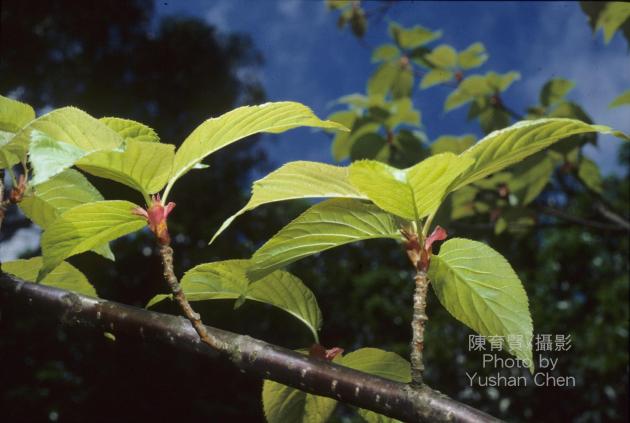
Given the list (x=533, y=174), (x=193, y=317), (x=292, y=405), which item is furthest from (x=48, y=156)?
(x=533, y=174)

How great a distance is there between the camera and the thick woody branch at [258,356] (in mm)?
428

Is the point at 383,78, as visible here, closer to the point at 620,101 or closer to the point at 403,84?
the point at 403,84

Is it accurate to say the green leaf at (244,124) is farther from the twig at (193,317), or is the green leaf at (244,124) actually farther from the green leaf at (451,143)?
the green leaf at (451,143)

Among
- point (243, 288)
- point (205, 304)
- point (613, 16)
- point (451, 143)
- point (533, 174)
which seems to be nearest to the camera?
point (243, 288)

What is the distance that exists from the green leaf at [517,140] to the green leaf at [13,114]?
1.21 feet

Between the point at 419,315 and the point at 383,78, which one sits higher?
the point at 383,78

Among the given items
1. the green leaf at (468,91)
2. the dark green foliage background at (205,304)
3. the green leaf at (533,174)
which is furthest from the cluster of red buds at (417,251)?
the dark green foliage background at (205,304)

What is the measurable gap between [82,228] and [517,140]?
371 mm

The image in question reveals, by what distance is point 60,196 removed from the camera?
626 millimetres

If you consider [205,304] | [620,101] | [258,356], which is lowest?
[205,304]

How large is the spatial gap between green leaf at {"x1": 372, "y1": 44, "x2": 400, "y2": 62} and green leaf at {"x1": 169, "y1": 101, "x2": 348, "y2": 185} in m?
2.00

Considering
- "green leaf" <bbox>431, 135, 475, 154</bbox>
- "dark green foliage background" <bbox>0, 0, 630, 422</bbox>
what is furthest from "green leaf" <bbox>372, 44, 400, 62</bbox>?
"dark green foliage background" <bbox>0, 0, 630, 422</bbox>

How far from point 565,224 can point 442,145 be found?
63cm

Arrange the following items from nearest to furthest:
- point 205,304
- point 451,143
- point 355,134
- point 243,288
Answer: point 243,288
point 451,143
point 355,134
point 205,304
